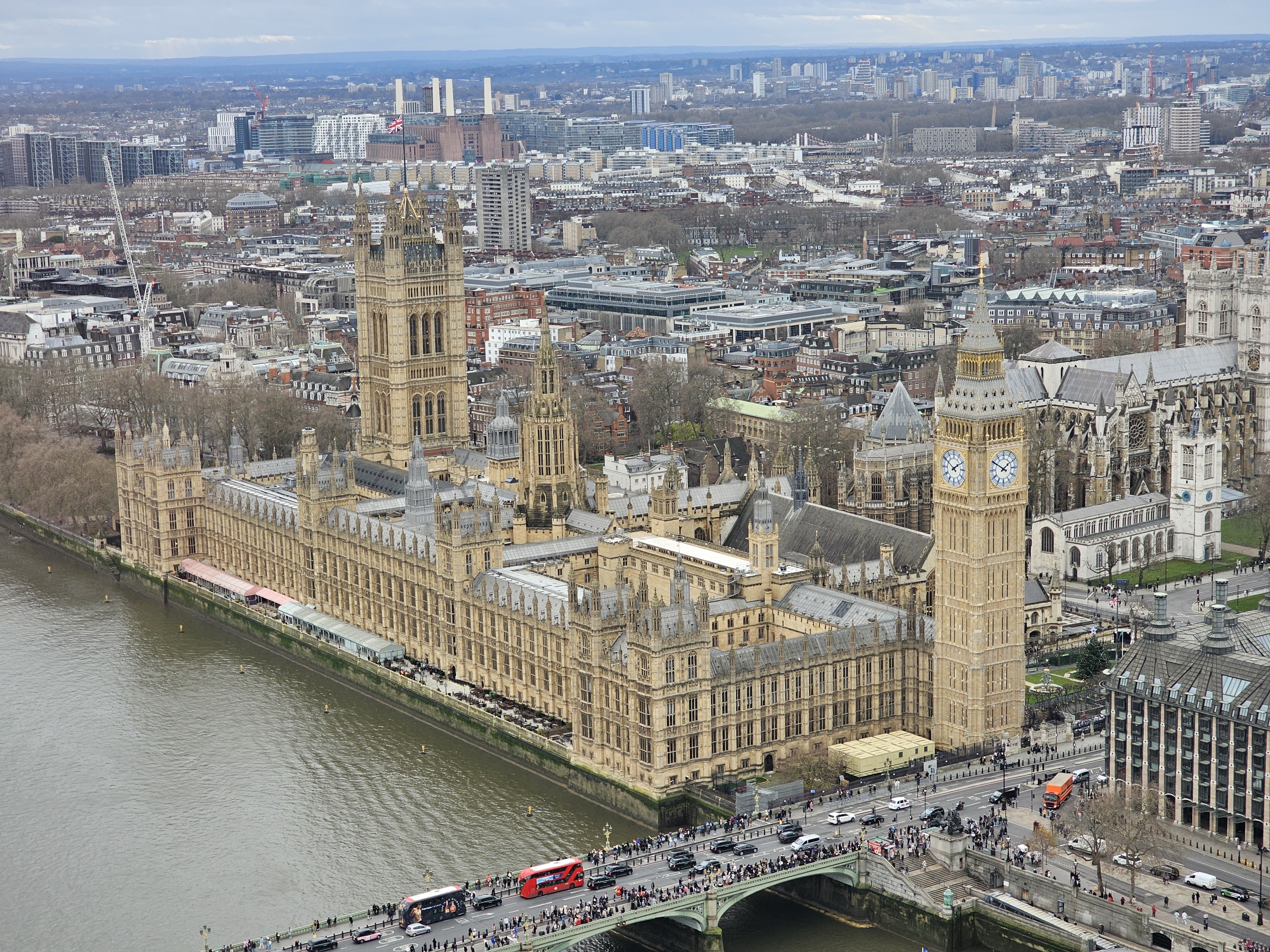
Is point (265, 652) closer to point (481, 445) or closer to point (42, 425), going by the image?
point (481, 445)

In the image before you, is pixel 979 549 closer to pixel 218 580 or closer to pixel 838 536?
pixel 838 536

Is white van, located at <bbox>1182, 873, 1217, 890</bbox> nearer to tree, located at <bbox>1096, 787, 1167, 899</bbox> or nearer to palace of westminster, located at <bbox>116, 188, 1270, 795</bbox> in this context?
tree, located at <bbox>1096, 787, 1167, 899</bbox>

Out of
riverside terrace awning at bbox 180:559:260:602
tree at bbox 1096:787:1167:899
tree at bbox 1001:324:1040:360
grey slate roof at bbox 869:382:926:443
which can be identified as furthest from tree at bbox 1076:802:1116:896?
tree at bbox 1001:324:1040:360

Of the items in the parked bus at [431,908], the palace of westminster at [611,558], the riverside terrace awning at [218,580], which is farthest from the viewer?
the riverside terrace awning at [218,580]

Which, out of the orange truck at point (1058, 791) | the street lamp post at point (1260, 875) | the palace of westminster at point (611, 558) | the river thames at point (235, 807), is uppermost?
the palace of westminster at point (611, 558)

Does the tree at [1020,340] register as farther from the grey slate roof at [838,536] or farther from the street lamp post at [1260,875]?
the street lamp post at [1260,875]

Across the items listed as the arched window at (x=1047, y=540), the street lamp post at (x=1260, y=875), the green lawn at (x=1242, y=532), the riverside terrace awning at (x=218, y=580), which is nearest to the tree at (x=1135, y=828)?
the street lamp post at (x=1260, y=875)
